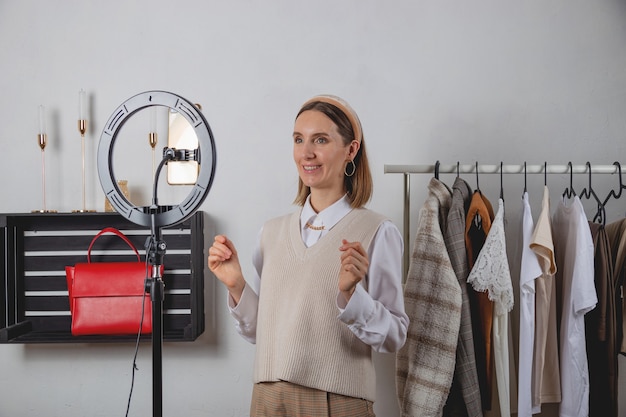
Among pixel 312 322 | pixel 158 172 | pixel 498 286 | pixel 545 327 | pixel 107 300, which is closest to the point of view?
pixel 158 172

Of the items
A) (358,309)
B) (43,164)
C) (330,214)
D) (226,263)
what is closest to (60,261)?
(43,164)

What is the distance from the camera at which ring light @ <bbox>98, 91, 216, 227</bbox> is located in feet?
3.52

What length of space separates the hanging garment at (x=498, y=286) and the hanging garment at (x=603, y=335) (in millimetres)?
293

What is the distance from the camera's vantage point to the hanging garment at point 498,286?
62.9 inches

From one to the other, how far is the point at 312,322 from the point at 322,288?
3.0 inches

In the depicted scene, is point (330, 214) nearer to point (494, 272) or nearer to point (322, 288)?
point (322, 288)

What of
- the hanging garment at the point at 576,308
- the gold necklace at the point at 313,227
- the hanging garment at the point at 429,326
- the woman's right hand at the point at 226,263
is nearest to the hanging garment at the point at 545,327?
the hanging garment at the point at 576,308

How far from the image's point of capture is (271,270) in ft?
4.42

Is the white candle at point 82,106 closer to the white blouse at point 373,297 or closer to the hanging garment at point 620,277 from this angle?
the white blouse at point 373,297

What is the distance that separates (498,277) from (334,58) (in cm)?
95

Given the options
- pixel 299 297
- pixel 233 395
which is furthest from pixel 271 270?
pixel 233 395

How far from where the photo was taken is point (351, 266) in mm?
1112

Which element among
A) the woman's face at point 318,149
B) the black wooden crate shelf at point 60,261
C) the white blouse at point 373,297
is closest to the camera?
the white blouse at point 373,297

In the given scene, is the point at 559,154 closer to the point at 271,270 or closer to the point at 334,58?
the point at 334,58
